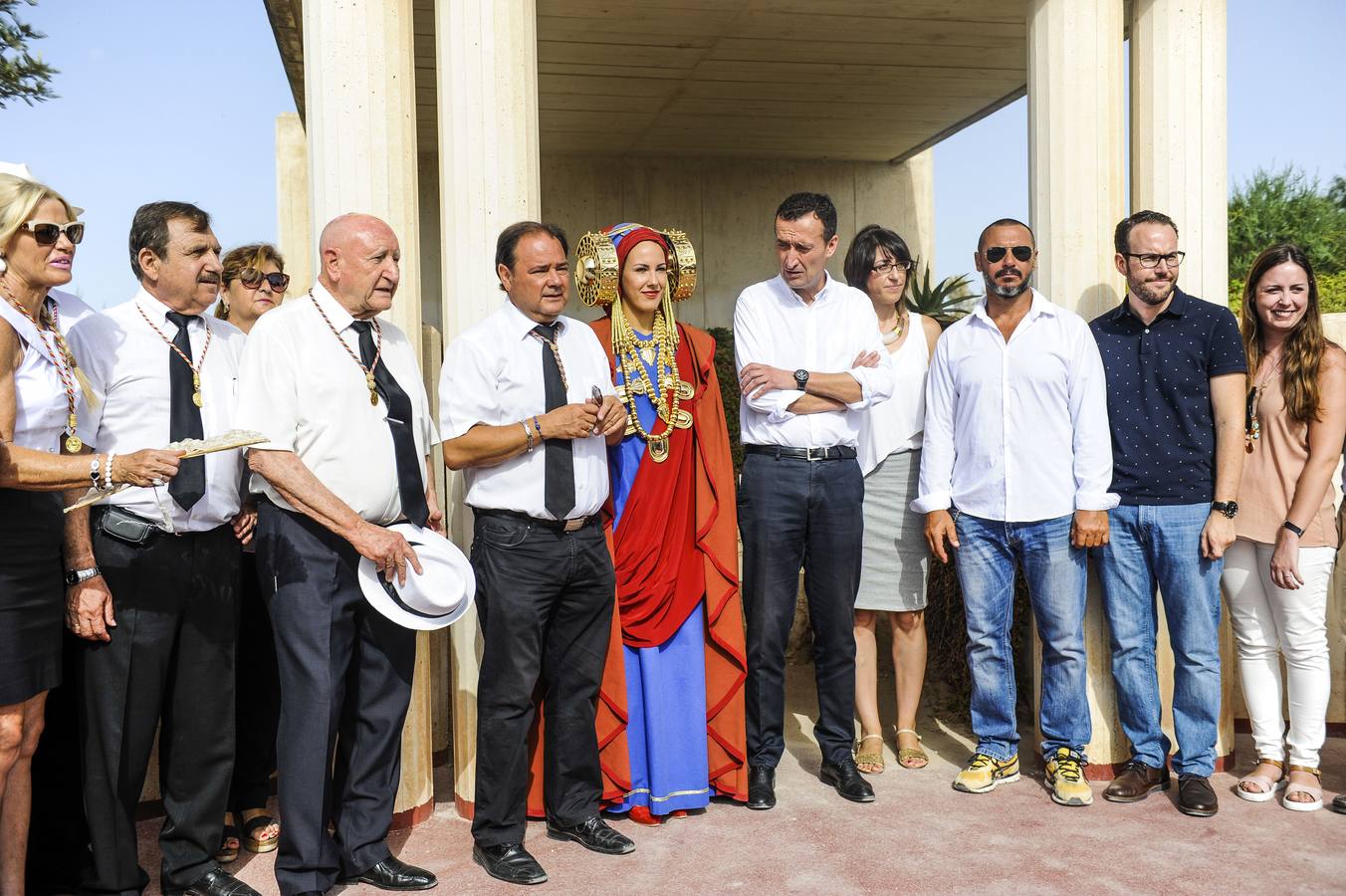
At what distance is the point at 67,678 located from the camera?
12.5 ft

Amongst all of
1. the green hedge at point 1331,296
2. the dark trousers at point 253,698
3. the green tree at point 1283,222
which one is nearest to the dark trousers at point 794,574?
the dark trousers at point 253,698

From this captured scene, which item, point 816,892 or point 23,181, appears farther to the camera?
point 816,892

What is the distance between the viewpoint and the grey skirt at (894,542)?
16.9ft

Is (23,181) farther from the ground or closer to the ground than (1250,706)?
farther from the ground

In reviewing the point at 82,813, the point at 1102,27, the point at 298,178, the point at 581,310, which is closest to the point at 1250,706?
the point at 1102,27

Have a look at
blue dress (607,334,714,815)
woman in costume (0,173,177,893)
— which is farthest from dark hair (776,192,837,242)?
woman in costume (0,173,177,893)

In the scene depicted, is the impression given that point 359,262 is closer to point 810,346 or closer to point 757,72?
point 810,346

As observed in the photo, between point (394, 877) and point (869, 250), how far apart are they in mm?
3138

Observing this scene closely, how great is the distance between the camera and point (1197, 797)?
4.52 m

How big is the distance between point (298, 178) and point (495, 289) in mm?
7951

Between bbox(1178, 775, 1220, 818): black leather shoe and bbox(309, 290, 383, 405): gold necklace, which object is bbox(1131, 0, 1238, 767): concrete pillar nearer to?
bbox(1178, 775, 1220, 818): black leather shoe

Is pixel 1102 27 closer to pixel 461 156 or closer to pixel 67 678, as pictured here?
pixel 461 156

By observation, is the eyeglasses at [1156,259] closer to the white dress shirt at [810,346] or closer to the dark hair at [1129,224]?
the dark hair at [1129,224]

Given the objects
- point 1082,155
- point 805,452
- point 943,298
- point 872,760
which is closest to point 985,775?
point 872,760
